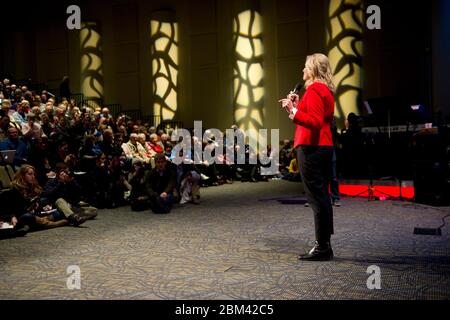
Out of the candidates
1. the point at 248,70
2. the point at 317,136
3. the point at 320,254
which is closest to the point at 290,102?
the point at 317,136

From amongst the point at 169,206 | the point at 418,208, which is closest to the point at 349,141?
the point at 418,208

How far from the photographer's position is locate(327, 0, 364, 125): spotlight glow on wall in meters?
11.9

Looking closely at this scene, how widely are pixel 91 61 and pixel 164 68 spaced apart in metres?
3.35

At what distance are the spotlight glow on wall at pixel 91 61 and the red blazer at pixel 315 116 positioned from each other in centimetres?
1429

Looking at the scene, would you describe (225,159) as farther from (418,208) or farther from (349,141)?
(418,208)

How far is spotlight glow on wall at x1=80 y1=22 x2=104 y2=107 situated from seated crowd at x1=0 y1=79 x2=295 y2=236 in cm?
599

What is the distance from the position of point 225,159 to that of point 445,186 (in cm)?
592

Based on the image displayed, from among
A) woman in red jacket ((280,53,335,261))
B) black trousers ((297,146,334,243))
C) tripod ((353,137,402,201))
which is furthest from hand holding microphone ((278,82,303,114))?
Answer: tripod ((353,137,402,201))

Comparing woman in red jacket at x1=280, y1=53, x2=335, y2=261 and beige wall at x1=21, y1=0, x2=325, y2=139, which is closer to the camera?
woman in red jacket at x1=280, y1=53, x2=335, y2=261

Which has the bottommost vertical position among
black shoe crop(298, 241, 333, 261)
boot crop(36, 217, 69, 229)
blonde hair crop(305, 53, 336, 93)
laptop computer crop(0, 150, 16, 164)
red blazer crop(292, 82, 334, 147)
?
boot crop(36, 217, 69, 229)

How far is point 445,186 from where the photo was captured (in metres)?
6.27

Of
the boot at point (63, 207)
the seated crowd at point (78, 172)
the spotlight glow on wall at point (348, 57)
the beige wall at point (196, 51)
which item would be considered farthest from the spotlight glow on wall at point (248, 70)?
the boot at point (63, 207)

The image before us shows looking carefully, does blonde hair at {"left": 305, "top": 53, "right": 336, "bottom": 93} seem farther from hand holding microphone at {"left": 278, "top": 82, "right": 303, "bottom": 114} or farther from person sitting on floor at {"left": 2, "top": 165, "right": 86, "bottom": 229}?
person sitting on floor at {"left": 2, "top": 165, "right": 86, "bottom": 229}

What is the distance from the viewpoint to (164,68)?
1502 cm
